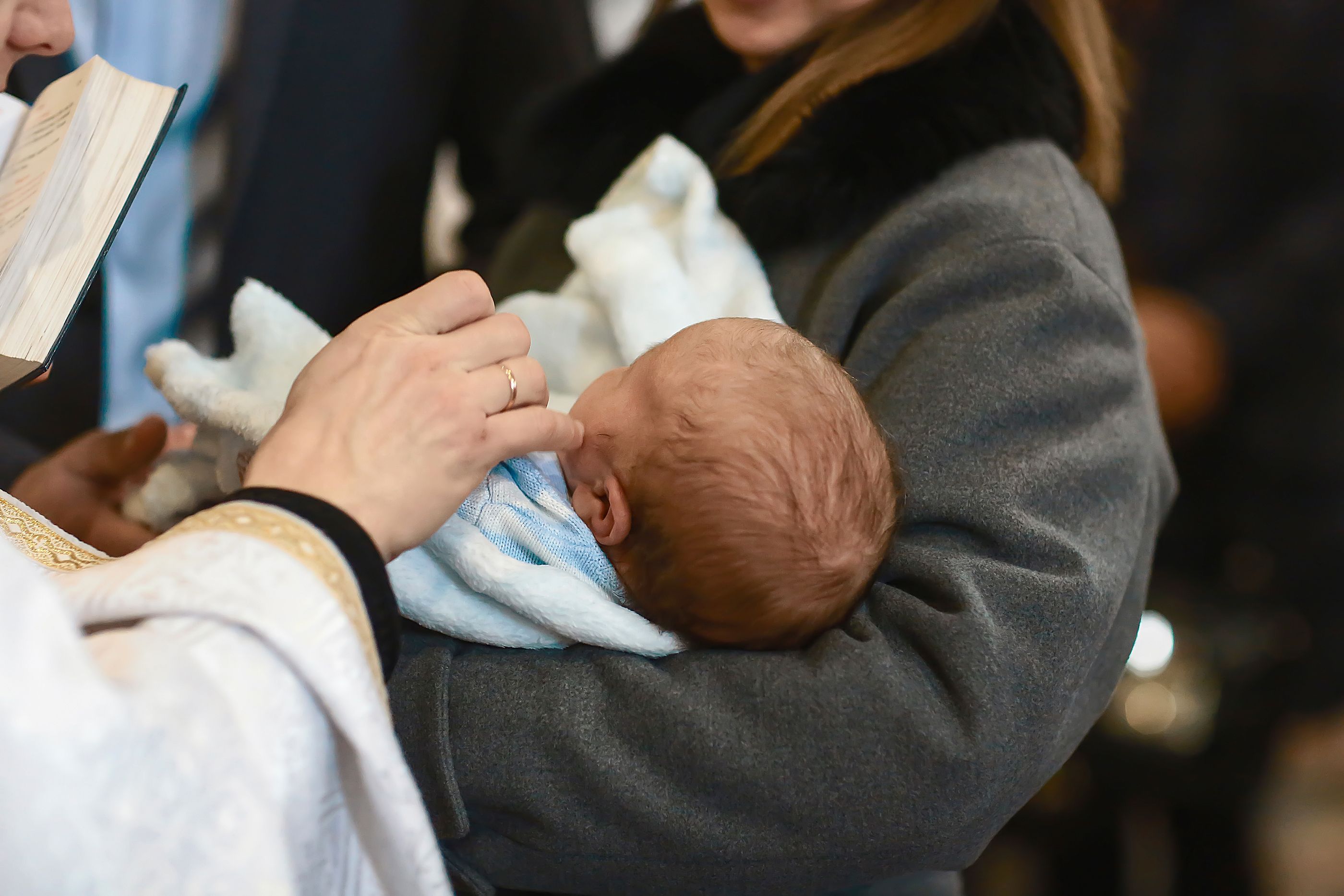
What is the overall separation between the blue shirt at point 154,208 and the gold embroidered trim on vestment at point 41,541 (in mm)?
640

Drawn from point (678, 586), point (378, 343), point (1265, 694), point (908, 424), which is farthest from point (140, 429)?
point (1265, 694)

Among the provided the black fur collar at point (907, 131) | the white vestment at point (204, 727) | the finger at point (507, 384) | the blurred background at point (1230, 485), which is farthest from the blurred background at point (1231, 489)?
the white vestment at point (204, 727)

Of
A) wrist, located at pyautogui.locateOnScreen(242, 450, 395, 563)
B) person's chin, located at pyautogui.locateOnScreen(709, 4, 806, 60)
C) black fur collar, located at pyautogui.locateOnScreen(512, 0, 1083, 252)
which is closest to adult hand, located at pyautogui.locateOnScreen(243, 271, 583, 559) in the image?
wrist, located at pyautogui.locateOnScreen(242, 450, 395, 563)

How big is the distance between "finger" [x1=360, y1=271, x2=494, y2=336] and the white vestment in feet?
0.59

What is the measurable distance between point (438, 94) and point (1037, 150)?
0.98m

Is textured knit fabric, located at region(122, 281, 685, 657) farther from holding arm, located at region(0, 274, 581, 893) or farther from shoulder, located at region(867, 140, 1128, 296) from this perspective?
shoulder, located at region(867, 140, 1128, 296)

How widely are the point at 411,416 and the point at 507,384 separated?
0.08 m

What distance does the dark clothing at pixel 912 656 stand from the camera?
0.70 metres

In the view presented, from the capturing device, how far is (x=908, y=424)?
0.79 meters

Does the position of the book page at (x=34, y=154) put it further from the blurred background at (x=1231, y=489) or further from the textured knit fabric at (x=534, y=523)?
the blurred background at (x=1231, y=489)

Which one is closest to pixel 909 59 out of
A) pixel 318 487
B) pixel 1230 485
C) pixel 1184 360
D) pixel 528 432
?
pixel 528 432

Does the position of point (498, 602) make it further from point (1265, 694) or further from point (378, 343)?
point (1265, 694)

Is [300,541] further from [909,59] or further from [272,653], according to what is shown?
[909,59]

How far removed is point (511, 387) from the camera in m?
0.70
